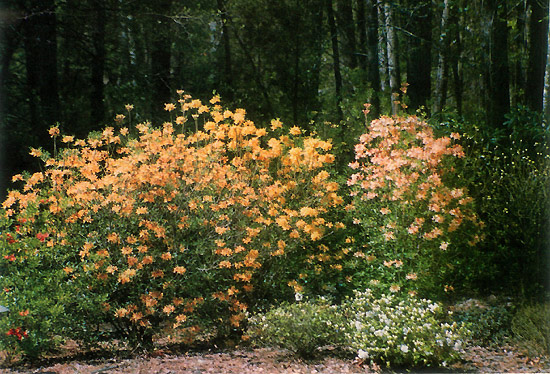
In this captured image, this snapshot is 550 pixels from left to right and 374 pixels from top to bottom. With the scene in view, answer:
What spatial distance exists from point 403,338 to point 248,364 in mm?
1211

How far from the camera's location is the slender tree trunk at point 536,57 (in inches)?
344

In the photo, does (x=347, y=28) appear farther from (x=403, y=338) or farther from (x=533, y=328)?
(x=403, y=338)

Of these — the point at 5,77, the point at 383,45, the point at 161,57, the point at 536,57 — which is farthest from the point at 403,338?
the point at 161,57

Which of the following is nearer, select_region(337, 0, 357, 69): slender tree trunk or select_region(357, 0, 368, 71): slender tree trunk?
select_region(337, 0, 357, 69): slender tree trunk

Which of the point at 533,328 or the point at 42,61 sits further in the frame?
the point at 42,61

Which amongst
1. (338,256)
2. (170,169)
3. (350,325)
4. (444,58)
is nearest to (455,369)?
(350,325)

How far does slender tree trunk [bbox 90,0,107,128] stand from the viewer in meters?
8.65

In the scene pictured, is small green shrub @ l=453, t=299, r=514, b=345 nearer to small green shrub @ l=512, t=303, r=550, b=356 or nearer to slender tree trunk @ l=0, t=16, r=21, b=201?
small green shrub @ l=512, t=303, r=550, b=356

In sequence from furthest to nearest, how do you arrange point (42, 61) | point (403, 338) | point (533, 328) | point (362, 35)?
point (362, 35), point (42, 61), point (533, 328), point (403, 338)

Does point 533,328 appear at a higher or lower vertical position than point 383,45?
lower

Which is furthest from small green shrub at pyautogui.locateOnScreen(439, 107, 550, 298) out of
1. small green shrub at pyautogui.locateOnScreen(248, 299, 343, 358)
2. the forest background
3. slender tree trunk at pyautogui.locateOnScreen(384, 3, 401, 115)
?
slender tree trunk at pyautogui.locateOnScreen(384, 3, 401, 115)

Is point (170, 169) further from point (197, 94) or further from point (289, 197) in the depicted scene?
point (197, 94)

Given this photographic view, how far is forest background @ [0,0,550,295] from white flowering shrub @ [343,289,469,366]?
1443 mm

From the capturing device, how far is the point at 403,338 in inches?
168
